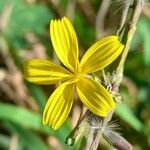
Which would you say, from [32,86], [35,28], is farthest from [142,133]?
[35,28]

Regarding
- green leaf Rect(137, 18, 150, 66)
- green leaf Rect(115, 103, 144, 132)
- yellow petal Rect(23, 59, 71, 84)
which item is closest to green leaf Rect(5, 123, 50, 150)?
green leaf Rect(115, 103, 144, 132)

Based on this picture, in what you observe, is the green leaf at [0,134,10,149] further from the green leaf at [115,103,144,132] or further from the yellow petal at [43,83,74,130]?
the yellow petal at [43,83,74,130]

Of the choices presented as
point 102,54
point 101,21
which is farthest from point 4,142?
point 102,54

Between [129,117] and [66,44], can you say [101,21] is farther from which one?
[66,44]

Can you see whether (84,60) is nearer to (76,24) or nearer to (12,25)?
(12,25)

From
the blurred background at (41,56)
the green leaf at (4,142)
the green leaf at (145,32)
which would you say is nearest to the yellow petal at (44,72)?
the blurred background at (41,56)
